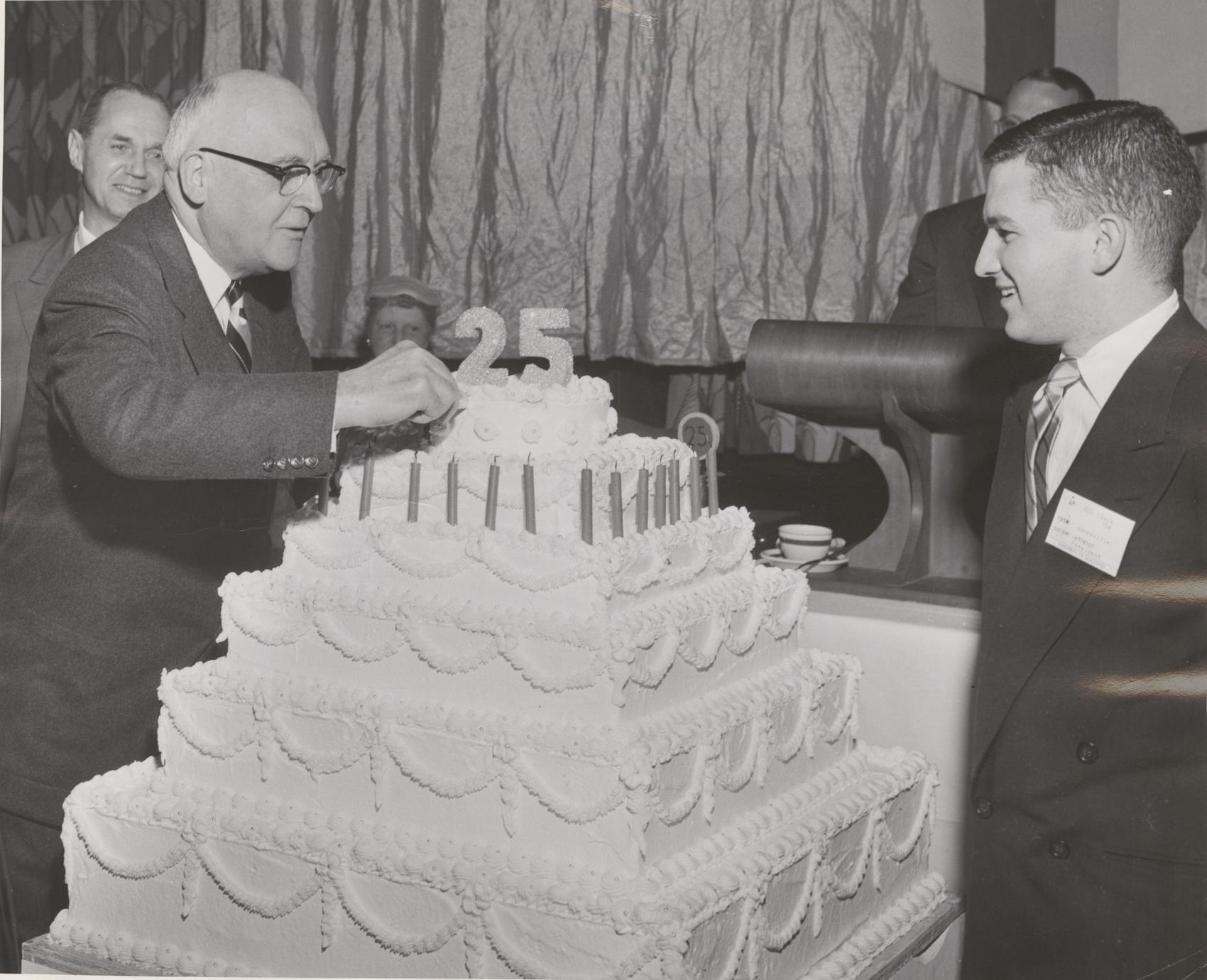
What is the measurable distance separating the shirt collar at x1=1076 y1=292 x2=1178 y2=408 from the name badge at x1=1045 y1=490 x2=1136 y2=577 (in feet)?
0.48

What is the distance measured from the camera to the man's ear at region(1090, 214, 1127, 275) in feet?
5.53

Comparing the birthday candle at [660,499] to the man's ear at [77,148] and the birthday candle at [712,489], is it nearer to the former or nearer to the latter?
the birthday candle at [712,489]

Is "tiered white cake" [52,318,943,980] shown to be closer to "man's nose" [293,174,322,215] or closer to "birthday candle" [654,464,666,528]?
"birthday candle" [654,464,666,528]

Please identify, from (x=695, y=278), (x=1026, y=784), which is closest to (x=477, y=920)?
(x=1026, y=784)

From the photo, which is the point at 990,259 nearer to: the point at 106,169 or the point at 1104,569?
the point at 1104,569

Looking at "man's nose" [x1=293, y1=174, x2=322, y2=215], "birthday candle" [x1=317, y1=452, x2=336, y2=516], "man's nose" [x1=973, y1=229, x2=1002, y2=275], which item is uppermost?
"man's nose" [x1=293, y1=174, x2=322, y2=215]

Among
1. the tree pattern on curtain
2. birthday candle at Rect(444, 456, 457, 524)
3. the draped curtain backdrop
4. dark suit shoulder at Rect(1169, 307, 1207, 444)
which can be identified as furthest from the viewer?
the tree pattern on curtain

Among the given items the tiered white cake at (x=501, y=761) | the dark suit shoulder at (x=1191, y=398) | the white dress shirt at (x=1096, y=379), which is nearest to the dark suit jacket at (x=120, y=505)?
the tiered white cake at (x=501, y=761)

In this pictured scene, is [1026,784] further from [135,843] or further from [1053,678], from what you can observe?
[135,843]

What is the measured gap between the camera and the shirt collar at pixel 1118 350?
171 cm

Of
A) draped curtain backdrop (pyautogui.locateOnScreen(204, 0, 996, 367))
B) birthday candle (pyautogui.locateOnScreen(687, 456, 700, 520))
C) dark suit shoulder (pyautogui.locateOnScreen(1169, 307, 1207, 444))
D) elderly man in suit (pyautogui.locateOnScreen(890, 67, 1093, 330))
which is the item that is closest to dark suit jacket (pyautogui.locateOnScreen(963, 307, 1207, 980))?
dark suit shoulder (pyautogui.locateOnScreen(1169, 307, 1207, 444))

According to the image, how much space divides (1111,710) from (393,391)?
111 cm

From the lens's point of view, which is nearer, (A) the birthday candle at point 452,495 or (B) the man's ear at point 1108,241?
(B) the man's ear at point 1108,241

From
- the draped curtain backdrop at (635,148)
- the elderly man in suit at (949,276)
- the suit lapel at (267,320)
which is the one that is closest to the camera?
the suit lapel at (267,320)
